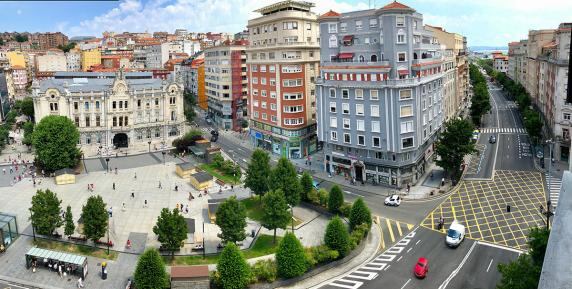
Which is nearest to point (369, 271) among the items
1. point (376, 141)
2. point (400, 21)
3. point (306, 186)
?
point (306, 186)

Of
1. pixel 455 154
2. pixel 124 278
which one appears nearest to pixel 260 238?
pixel 124 278

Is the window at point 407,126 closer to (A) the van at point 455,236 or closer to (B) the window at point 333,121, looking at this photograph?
(B) the window at point 333,121

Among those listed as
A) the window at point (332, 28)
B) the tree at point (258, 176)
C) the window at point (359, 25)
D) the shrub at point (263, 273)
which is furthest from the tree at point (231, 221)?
the window at point (332, 28)

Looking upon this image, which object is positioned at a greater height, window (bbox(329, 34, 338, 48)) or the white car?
window (bbox(329, 34, 338, 48))

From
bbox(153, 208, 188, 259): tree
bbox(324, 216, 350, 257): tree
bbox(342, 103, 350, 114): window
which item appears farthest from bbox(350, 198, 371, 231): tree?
bbox(342, 103, 350, 114): window

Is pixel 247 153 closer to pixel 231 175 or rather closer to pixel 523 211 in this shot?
pixel 231 175

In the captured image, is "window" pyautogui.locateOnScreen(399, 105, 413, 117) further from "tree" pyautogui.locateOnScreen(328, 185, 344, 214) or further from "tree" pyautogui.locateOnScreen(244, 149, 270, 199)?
"tree" pyautogui.locateOnScreen(244, 149, 270, 199)

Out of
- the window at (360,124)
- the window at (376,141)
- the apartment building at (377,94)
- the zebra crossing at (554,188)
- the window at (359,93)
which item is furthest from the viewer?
the window at (360,124)

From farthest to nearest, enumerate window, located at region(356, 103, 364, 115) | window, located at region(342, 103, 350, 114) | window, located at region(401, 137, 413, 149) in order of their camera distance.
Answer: window, located at region(342, 103, 350, 114)
window, located at region(356, 103, 364, 115)
window, located at region(401, 137, 413, 149)

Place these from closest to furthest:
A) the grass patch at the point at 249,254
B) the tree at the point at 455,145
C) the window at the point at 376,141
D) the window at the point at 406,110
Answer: the grass patch at the point at 249,254 < the window at the point at 406,110 < the tree at the point at 455,145 < the window at the point at 376,141
